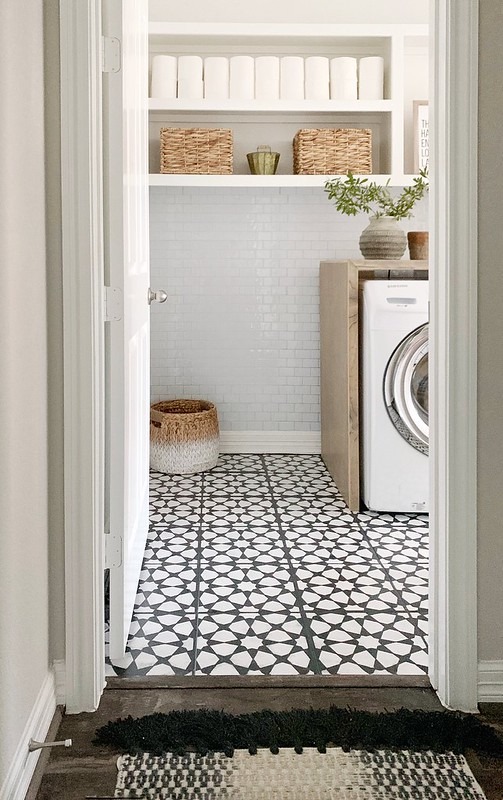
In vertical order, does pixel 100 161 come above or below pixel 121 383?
above

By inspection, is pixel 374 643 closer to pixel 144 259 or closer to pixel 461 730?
pixel 461 730

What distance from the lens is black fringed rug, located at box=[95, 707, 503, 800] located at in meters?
1.79

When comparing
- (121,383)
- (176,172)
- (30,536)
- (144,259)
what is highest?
(176,172)

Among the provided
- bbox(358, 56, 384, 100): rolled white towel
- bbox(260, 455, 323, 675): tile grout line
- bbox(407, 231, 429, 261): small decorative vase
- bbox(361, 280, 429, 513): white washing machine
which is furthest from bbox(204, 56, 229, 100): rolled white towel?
bbox(260, 455, 323, 675): tile grout line

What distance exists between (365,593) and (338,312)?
63.1 inches

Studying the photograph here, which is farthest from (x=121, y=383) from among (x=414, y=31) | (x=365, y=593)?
(x=414, y=31)

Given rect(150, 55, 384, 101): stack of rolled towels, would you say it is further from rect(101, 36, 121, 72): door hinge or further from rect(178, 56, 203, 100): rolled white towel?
rect(101, 36, 121, 72): door hinge

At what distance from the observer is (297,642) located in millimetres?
2562

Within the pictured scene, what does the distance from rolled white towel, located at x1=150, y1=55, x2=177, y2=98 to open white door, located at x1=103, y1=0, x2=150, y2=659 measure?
5.92 ft

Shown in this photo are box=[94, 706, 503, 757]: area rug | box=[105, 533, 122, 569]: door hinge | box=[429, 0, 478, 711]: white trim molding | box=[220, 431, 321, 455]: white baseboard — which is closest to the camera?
box=[94, 706, 503, 757]: area rug

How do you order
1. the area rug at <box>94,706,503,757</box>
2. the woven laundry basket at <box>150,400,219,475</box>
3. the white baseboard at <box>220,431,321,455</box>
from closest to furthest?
the area rug at <box>94,706,503,757</box>
the woven laundry basket at <box>150,400,219,475</box>
the white baseboard at <box>220,431,321,455</box>

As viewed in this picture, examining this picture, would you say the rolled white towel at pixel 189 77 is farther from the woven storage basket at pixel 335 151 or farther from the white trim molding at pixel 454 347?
the white trim molding at pixel 454 347

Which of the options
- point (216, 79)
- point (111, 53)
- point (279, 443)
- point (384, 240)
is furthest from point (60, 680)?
point (216, 79)

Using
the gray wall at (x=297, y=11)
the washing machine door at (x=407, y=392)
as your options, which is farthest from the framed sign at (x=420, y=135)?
the washing machine door at (x=407, y=392)
